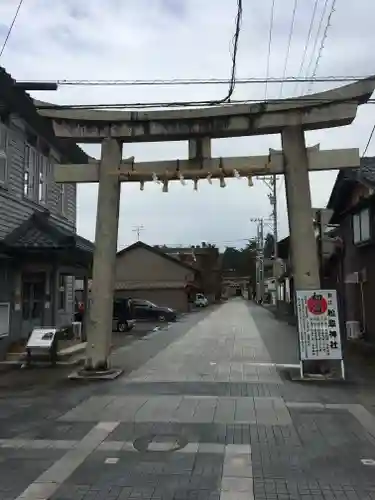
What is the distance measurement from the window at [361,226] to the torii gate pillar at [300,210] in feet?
17.4

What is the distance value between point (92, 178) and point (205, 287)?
7808 cm

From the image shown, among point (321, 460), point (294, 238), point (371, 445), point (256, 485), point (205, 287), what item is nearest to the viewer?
point (256, 485)

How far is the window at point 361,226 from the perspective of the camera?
17.6 metres

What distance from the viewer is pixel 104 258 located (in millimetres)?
13523

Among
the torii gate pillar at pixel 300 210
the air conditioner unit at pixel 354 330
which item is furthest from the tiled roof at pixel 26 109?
the air conditioner unit at pixel 354 330

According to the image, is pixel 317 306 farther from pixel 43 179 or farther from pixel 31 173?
pixel 43 179

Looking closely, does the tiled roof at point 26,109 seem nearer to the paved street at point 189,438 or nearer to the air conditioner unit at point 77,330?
the air conditioner unit at point 77,330

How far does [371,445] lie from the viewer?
23.5 ft

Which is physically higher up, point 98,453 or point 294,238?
point 294,238

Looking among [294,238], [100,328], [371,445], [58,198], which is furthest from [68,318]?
[371,445]

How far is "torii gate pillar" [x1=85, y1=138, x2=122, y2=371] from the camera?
13.3m

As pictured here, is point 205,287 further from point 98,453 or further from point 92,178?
point 98,453

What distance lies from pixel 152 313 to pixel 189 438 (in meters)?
32.4

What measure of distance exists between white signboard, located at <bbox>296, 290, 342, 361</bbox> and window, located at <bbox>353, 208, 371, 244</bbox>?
5.72m
